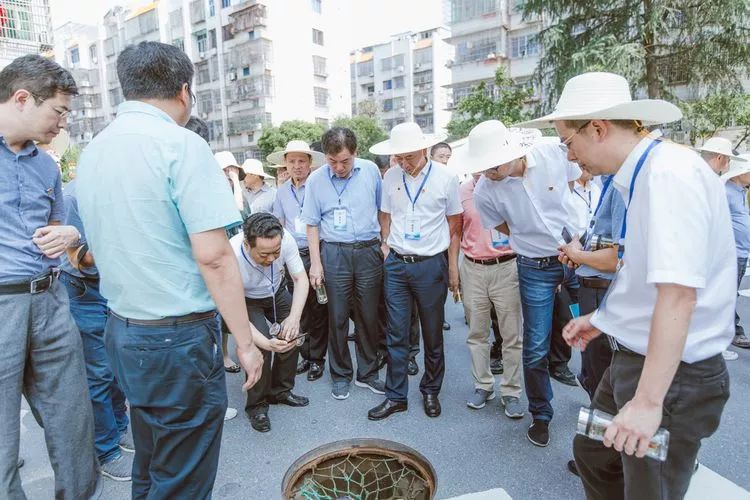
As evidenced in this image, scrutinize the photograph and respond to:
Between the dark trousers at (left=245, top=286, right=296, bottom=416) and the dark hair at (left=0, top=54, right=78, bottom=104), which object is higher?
the dark hair at (left=0, top=54, right=78, bottom=104)

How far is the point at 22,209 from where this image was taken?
204 cm

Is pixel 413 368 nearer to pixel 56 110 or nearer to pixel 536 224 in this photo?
pixel 536 224

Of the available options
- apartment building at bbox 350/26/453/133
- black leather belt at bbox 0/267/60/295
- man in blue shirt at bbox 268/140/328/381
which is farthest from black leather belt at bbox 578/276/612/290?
apartment building at bbox 350/26/453/133

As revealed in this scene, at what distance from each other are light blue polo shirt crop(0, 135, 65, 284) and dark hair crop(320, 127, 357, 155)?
6.05 feet

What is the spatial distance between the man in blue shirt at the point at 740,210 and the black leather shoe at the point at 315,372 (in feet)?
10.8

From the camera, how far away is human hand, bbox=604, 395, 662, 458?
1.34 m

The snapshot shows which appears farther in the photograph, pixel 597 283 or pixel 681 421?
pixel 597 283

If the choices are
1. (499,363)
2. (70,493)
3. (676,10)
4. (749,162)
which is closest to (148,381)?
(70,493)

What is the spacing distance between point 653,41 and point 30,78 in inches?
590

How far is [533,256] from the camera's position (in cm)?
295

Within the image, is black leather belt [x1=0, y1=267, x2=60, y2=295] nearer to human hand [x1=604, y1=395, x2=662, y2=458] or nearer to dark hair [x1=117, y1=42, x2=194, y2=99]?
dark hair [x1=117, y1=42, x2=194, y2=99]

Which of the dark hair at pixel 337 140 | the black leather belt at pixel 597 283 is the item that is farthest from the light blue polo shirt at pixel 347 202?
the black leather belt at pixel 597 283

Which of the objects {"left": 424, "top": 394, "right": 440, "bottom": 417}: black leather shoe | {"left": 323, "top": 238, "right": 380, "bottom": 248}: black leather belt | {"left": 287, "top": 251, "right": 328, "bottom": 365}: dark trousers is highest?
{"left": 323, "top": 238, "right": 380, "bottom": 248}: black leather belt

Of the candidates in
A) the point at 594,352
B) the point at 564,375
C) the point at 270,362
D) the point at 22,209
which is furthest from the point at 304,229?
the point at 594,352
